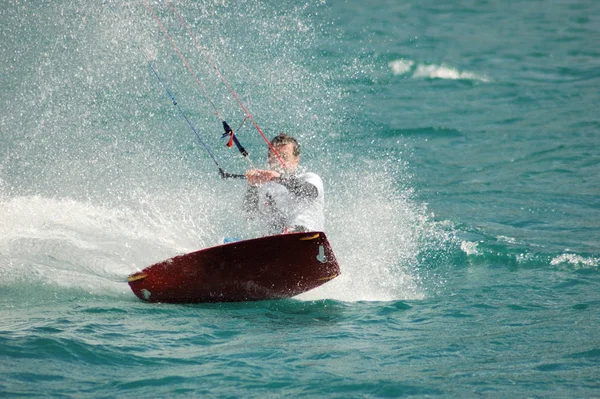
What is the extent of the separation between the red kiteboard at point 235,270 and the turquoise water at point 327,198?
0.54 feet

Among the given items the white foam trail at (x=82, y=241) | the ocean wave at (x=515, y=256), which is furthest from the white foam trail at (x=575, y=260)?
the white foam trail at (x=82, y=241)

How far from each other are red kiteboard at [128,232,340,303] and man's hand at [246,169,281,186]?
20.4 inches

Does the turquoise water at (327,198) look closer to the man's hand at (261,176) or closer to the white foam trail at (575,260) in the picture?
the white foam trail at (575,260)

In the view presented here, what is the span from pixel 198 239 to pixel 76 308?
2.24 meters

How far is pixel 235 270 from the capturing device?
6.28m

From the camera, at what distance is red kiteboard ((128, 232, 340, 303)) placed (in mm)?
6211

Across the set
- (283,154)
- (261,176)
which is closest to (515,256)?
(283,154)

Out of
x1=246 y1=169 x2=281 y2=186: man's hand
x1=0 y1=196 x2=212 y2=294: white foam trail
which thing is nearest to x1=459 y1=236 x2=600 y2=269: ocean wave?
x1=246 y1=169 x2=281 y2=186: man's hand

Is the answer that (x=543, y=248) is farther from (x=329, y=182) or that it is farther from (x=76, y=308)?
(x=76, y=308)

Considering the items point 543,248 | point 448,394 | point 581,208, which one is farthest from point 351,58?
point 448,394

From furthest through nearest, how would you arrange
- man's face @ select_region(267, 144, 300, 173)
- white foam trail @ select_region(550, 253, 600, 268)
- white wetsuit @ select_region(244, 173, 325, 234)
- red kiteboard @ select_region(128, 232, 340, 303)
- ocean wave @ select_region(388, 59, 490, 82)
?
ocean wave @ select_region(388, 59, 490, 82)
white foam trail @ select_region(550, 253, 600, 268)
man's face @ select_region(267, 144, 300, 173)
white wetsuit @ select_region(244, 173, 325, 234)
red kiteboard @ select_region(128, 232, 340, 303)

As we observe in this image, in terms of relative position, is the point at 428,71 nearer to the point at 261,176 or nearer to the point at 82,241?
the point at 261,176

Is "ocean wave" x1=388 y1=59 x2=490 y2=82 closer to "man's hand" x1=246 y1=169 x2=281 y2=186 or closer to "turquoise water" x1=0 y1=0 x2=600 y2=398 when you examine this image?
"turquoise water" x1=0 y1=0 x2=600 y2=398

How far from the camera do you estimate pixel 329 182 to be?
1055 centimetres
